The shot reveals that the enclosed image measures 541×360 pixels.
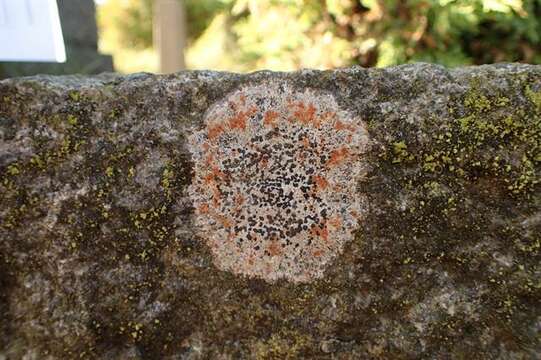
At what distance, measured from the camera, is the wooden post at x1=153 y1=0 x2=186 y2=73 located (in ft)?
17.7

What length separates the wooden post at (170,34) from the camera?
17.7ft

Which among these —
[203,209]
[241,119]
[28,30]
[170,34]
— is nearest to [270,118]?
[241,119]

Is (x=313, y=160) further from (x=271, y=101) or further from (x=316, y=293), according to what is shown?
(x=316, y=293)

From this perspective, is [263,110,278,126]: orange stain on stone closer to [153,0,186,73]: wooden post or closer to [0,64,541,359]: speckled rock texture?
[0,64,541,359]: speckled rock texture

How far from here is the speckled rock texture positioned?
1511mm

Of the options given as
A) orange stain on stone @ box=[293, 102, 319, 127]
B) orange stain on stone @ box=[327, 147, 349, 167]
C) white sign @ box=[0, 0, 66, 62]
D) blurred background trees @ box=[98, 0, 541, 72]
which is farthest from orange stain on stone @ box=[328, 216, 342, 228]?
blurred background trees @ box=[98, 0, 541, 72]

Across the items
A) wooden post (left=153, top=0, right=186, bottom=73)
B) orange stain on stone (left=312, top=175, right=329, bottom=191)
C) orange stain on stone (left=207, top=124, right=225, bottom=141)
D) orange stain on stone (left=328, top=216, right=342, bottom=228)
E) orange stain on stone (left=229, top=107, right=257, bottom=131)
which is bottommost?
wooden post (left=153, top=0, right=186, bottom=73)

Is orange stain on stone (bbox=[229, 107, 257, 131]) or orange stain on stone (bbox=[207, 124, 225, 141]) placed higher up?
orange stain on stone (bbox=[229, 107, 257, 131])

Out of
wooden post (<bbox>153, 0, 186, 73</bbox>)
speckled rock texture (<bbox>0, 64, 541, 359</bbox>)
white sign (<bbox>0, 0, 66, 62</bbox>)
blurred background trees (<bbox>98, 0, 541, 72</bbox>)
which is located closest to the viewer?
speckled rock texture (<bbox>0, 64, 541, 359</bbox>)

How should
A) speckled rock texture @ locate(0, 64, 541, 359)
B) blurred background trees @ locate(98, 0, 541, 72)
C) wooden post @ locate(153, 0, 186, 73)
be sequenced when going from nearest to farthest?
speckled rock texture @ locate(0, 64, 541, 359)
blurred background trees @ locate(98, 0, 541, 72)
wooden post @ locate(153, 0, 186, 73)

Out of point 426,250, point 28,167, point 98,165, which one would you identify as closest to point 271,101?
point 98,165

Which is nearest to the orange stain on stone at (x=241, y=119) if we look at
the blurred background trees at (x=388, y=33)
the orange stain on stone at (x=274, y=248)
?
the orange stain on stone at (x=274, y=248)

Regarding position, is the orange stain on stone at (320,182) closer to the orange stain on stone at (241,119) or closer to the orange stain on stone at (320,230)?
the orange stain on stone at (320,230)

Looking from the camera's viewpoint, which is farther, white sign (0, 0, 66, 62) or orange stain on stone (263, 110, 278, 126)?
white sign (0, 0, 66, 62)
